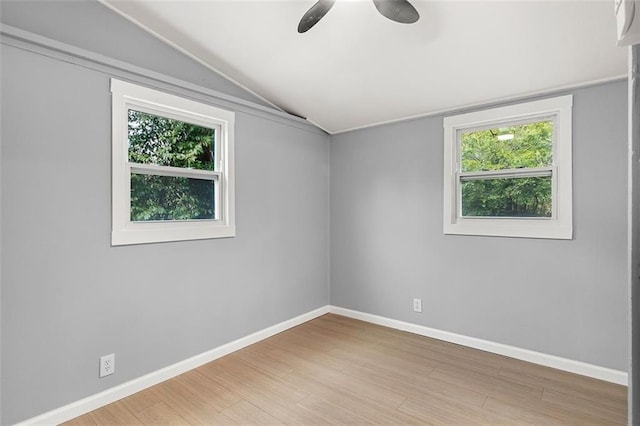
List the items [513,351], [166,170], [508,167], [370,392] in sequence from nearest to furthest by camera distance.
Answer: [370,392]
[166,170]
[513,351]
[508,167]

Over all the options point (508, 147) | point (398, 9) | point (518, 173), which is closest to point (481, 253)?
point (518, 173)

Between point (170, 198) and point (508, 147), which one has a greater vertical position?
point (508, 147)

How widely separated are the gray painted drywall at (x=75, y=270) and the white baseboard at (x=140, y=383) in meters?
0.04

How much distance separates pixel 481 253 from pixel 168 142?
3.05 meters

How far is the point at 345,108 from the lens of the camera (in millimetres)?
3502

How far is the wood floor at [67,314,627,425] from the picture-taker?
210 centimetres

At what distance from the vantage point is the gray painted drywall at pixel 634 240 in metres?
0.59

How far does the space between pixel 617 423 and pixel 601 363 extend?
666 mm

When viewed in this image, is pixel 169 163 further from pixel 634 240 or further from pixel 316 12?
pixel 634 240

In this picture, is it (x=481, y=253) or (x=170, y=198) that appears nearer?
(x=170, y=198)

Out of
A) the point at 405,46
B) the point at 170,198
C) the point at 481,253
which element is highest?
the point at 405,46

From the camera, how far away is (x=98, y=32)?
224cm

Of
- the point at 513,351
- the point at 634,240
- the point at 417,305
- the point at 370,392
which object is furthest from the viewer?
the point at 417,305

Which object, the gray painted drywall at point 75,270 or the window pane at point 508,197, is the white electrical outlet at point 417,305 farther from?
the gray painted drywall at point 75,270
